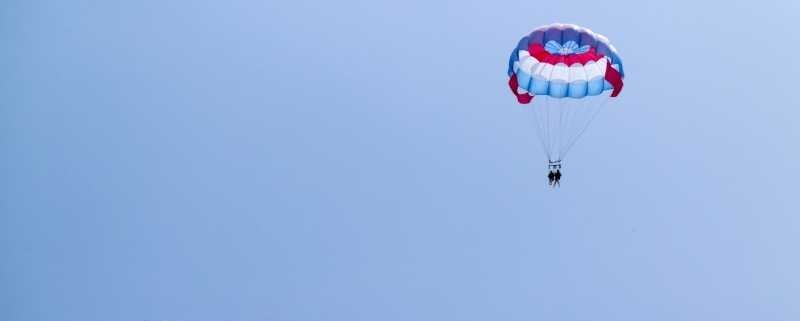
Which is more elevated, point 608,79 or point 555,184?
point 608,79

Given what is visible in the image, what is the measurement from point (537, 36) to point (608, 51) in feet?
9.73

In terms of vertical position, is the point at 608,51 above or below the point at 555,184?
above

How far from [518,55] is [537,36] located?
141 centimetres

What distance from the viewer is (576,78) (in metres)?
38.4

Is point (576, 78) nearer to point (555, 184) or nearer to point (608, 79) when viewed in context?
point (608, 79)

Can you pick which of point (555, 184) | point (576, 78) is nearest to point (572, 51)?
point (576, 78)

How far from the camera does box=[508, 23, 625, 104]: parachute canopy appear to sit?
37.1m

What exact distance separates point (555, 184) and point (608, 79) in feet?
16.4

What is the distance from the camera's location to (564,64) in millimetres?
38656

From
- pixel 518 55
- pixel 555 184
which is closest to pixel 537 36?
pixel 518 55

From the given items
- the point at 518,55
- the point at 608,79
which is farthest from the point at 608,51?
the point at 518,55

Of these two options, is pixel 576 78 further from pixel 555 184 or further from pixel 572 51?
pixel 555 184

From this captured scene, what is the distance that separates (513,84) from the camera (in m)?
39.2

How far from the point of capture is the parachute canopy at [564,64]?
37125mm
